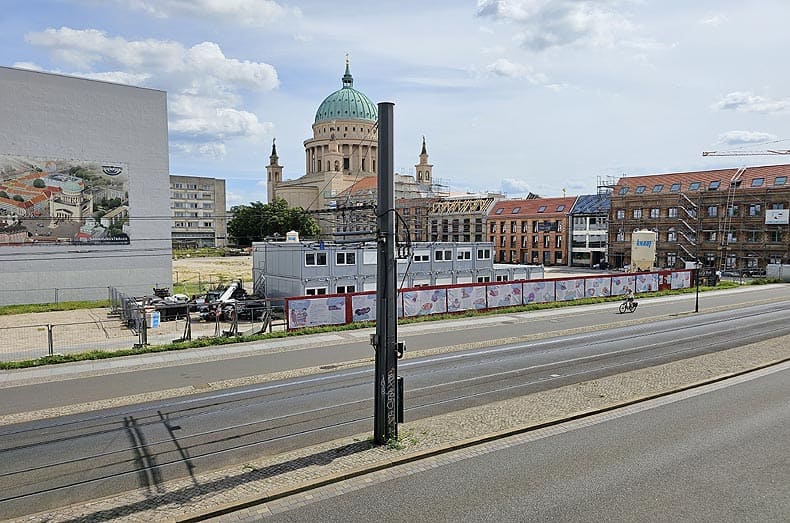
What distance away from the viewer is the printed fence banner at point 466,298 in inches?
1378

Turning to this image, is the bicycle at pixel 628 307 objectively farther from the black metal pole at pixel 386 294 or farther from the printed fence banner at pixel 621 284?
the black metal pole at pixel 386 294

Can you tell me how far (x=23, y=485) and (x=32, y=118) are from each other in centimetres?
3903

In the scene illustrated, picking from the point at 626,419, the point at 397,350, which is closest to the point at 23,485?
the point at 397,350

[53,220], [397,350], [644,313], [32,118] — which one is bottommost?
[644,313]

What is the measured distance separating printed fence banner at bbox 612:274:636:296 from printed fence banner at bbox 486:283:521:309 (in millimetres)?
11301

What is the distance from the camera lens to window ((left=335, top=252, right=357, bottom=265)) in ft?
127

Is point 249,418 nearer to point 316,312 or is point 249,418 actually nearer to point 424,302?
point 316,312

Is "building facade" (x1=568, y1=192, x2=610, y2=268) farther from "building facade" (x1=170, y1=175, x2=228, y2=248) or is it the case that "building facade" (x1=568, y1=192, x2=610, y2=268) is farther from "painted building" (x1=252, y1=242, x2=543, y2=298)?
"building facade" (x1=170, y1=175, x2=228, y2=248)

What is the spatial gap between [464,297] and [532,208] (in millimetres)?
62798

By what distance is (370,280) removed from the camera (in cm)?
4041

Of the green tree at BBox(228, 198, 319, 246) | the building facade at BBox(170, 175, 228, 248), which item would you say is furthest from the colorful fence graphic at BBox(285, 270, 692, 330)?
the building facade at BBox(170, 175, 228, 248)

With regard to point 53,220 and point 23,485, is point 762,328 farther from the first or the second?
point 53,220

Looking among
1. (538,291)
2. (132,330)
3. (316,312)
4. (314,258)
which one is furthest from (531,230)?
(132,330)

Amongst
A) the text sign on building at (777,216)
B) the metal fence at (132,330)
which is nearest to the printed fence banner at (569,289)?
the metal fence at (132,330)
